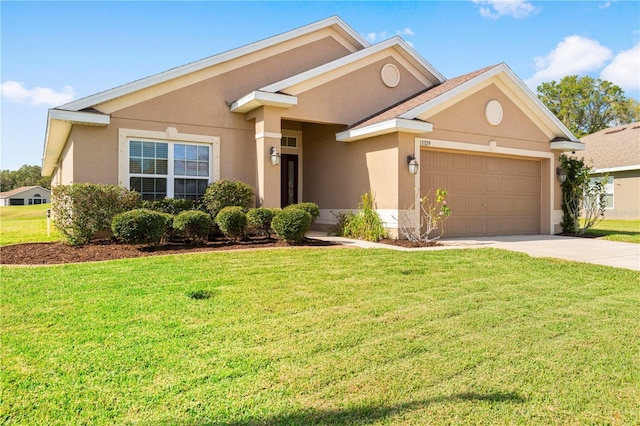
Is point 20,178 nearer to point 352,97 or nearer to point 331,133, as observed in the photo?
point 331,133

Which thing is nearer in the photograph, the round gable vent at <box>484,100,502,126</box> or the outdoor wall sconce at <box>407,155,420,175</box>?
the outdoor wall sconce at <box>407,155,420,175</box>

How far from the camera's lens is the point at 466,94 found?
12570mm

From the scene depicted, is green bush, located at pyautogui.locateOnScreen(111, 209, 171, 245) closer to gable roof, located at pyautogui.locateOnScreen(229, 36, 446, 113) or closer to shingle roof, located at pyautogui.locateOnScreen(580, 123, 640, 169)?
gable roof, located at pyautogui.locateOnScreen(229, 36, 446, 113)

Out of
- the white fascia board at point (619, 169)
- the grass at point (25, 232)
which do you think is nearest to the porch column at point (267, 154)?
the grass at point (25, 232)

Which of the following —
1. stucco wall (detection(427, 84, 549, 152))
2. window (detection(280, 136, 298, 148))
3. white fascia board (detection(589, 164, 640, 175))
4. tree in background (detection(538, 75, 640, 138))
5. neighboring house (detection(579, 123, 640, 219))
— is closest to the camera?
stucco wall (detection(427, 84, 549, 152))

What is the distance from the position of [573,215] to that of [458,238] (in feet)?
17.0

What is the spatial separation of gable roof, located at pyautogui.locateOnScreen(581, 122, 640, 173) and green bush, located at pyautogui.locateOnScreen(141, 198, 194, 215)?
18318mm

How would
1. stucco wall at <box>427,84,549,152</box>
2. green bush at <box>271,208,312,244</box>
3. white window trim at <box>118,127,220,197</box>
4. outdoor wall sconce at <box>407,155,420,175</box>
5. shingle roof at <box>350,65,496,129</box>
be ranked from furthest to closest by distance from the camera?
stucco wall at <box>427,84,549,152</box> < shingle roof at <box>350,65,496,129</box> < outdoor wall sconce at <box>407,155,420,175</box> < white window trim at <box>118,127,220,197</box> < green bush at <box>271,208,312,244</box>

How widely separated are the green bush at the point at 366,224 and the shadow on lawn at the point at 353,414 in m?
8.40

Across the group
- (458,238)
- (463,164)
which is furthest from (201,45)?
(458,238)

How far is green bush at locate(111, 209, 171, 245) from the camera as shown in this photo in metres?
8.44

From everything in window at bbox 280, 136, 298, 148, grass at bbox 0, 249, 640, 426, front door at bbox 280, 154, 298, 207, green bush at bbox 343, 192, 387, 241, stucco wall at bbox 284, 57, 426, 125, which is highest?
stucco wall at bbox 284, 57, 426, 125

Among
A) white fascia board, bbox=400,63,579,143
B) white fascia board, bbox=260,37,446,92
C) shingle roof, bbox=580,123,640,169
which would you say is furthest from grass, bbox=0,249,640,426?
shingle roof, bbox=580,123,640,169

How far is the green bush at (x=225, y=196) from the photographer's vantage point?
11.2 metres
